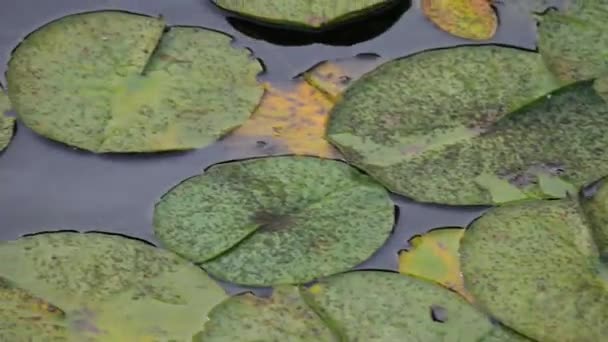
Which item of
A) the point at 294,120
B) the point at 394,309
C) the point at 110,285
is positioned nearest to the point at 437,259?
the point at 394,309

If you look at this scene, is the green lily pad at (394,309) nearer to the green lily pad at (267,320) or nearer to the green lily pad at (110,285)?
the green lily pad at (267,320)

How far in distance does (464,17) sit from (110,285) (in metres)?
0.85

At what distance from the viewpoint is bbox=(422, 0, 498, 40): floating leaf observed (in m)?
2.04

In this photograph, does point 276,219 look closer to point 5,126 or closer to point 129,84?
point 129,84

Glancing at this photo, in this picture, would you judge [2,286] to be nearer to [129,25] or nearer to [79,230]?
[79,230]

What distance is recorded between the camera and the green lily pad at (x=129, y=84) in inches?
71.4

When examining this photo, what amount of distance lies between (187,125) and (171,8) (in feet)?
1.12

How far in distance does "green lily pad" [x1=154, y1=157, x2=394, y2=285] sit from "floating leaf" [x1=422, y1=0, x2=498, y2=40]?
1.38ft

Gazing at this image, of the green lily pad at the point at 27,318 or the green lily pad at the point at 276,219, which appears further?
the green lily pad at the point at 276,219

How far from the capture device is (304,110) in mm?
1889

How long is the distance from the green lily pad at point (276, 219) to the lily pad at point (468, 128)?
0.07 meters

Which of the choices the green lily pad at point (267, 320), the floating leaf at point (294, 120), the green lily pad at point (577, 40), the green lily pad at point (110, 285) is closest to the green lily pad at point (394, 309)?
the green lily pad at point (267, 320)

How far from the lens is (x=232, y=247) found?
1650mm

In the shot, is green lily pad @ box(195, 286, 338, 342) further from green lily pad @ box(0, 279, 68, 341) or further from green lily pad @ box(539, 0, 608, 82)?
green lily pad @ box(539, 0, 608, 82)
